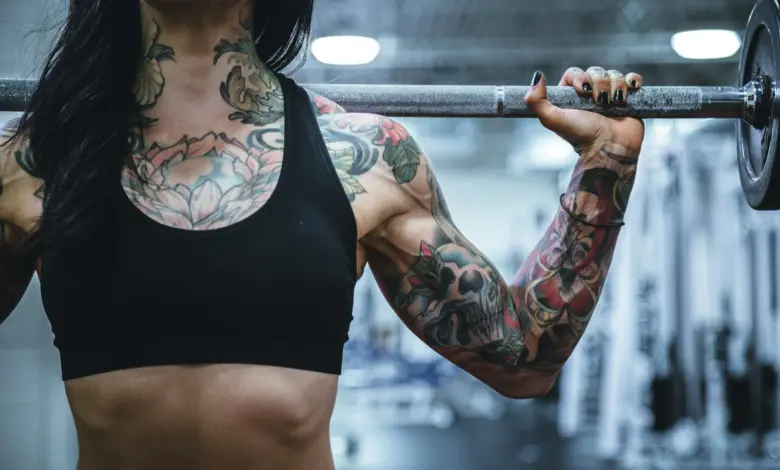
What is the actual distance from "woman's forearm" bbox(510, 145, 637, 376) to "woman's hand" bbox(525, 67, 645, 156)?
0.7 inches

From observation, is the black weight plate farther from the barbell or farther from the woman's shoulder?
the woman's shoulder

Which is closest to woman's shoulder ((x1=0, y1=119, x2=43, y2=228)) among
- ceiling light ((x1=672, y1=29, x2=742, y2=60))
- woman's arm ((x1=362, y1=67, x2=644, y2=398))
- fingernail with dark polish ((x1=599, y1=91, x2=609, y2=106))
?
woman's arm ((x1=362, y1=67, x2=644, y2=398))

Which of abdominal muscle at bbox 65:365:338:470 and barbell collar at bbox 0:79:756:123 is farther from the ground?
barbell collar at bbox 0:79:756:123

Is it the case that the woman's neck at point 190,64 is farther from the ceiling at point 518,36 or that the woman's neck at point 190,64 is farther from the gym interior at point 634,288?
the ceiling at point 518,36

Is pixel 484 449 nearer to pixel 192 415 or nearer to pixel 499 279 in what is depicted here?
pixel 499 279

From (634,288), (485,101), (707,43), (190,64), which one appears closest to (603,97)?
(485,101)

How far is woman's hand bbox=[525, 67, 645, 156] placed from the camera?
4.94 feet

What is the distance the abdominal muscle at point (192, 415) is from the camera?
116 centimetres

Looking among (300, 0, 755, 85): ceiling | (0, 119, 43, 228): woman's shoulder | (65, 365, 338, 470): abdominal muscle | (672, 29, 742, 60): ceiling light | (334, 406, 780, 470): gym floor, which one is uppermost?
(300, 0, 755, 85): ceiling

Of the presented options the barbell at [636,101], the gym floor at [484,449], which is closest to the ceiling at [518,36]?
the gym floor at [484,449]

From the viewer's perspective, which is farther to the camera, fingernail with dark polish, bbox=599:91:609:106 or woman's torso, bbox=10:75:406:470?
fingernail with dark polish, bbox=599:91:609:106

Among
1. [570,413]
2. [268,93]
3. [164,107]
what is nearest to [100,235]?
[164,107]

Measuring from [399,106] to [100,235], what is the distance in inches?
21.9

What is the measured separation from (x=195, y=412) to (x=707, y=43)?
283 inches
